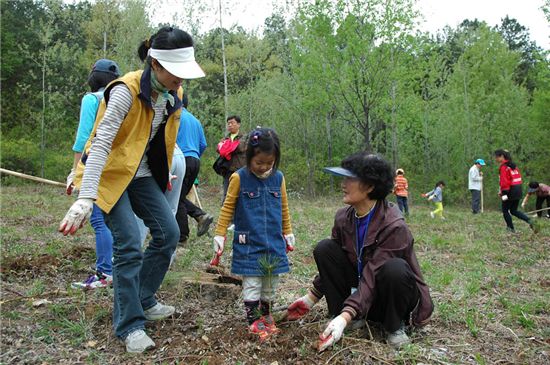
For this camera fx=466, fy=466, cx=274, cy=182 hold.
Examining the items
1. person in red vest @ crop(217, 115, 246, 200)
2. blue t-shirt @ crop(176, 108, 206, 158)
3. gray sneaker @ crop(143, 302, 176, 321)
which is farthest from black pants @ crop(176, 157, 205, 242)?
gray sneaker @ crop(143, 302, 176, 321)

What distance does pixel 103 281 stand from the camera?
3988 mm

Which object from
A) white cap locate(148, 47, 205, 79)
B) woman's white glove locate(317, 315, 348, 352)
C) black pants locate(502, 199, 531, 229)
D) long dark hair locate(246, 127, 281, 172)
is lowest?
black pants locate(502, 199, 531, 229)

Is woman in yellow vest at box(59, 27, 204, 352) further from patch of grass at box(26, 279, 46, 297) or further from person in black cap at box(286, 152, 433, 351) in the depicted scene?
patch of grass at box(26, 279, 46, 297)

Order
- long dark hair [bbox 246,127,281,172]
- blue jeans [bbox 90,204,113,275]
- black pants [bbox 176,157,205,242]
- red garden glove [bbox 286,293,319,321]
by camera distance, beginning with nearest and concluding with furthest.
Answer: long dark hair [bbox 246,127,281,172] < red garden glove [bbox 286,293,319,321] < blue jeans [bbox 90,204,113,275] < black pants [bbox 176,157,205,242]

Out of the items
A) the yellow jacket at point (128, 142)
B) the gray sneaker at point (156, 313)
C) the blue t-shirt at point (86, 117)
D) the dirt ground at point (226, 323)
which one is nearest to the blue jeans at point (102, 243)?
the dirt ground at point (226, 323)

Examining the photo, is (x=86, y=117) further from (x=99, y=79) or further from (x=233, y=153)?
(x=233, y=153)

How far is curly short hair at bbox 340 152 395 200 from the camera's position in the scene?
9.48ft

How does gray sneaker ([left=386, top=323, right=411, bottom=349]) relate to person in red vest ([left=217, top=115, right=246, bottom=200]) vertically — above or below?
below

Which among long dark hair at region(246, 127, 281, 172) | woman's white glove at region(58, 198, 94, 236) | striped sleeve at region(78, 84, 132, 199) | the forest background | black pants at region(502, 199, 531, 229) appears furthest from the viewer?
the forest background

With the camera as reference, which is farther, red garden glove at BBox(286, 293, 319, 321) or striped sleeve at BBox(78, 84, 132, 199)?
red garden glove at BBox(286, 293, 319, 321)

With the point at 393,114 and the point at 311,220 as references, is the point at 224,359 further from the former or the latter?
the point at 393,114

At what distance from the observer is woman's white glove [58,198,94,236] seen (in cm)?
232

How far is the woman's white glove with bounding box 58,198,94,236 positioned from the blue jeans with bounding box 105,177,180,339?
1.09 feet

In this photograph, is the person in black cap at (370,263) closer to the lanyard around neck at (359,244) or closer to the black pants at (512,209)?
the lanyard around neck at (359,244)
